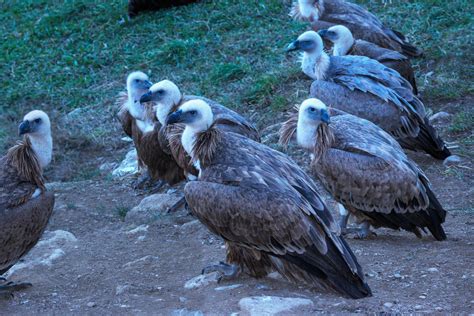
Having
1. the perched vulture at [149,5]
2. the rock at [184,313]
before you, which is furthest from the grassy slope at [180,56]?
the rock at [184,313]

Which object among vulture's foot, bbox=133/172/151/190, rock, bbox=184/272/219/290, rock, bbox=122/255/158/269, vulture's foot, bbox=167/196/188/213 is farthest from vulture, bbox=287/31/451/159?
rock, bbox=184/272/219/290

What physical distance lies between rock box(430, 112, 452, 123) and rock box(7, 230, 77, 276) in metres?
4.03

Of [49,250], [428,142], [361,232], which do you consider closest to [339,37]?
[428,142]

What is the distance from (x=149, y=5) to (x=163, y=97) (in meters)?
5.51

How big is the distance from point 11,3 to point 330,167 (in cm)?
1015

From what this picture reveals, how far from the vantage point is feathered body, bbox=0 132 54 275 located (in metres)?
5.86

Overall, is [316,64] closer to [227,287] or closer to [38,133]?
[38,133]

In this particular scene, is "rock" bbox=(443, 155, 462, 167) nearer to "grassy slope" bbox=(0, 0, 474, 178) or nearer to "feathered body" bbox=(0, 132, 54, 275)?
"grassy slope" bbox=(0, 0, 474, 178)

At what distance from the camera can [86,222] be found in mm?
7734

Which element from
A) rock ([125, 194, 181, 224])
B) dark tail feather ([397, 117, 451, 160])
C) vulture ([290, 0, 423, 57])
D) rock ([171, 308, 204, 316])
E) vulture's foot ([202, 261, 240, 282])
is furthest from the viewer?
vulture ([290, 0, 423, 57])

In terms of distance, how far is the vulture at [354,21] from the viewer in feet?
32.5

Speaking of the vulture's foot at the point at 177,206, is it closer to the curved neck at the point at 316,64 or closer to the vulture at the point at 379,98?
the vulture at the point at 379,98

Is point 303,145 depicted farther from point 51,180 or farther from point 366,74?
point 51,180

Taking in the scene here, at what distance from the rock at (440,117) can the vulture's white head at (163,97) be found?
2.80 metres
